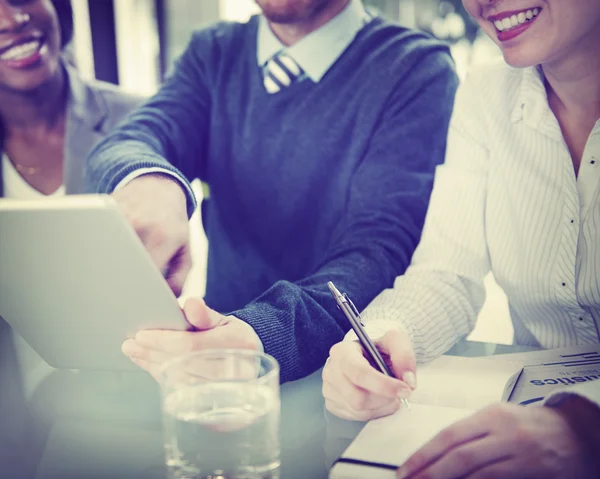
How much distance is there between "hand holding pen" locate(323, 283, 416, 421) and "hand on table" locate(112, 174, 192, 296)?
0.33m

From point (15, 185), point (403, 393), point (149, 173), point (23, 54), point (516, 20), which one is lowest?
point (15, 185)

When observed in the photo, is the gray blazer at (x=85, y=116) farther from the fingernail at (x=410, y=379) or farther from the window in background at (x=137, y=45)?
the window in background at (x=137, y=45)

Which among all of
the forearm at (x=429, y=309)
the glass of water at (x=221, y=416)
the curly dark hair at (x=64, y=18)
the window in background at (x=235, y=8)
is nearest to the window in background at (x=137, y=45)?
the window in background at (x=235, y=8)

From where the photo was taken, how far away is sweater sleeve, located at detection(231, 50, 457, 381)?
85 centimetres

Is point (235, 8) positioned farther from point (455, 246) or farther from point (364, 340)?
point (364, 340)

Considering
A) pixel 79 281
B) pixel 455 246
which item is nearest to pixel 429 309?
pixel 455 246

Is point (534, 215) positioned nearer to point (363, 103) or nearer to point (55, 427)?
point (363, 103)

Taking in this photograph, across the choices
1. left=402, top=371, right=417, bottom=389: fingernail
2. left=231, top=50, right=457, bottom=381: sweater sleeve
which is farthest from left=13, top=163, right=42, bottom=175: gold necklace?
left=402, top=371, right=417, bottom=389: fingernail

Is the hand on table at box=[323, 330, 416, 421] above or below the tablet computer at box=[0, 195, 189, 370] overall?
below

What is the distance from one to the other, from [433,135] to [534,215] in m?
0.26

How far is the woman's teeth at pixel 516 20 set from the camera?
988 mm

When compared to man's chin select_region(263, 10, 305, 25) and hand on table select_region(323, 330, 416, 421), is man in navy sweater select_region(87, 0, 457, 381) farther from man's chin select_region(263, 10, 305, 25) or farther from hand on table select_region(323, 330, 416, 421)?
hand on table select_region(323, 330, 416, 421)

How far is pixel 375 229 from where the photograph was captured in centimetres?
112

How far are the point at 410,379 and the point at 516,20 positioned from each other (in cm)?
59
